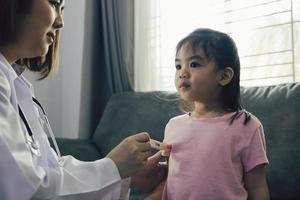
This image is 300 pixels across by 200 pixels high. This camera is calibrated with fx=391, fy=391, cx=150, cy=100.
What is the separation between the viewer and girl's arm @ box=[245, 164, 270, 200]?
1223 millimetres

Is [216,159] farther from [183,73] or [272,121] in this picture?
[272,121]

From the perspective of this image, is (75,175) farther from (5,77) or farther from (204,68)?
(204,68)

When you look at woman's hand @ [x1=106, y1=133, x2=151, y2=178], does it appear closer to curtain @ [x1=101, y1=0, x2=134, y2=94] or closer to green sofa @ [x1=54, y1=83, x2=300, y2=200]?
green sofa @ [x1=54, y1=83, x2=300, y2=200]

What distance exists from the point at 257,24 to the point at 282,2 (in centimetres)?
17

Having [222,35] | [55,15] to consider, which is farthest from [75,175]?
[222,35]

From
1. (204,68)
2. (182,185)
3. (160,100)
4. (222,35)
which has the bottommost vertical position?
(182,185)

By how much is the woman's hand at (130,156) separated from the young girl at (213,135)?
1.01ft

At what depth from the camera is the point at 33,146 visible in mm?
897

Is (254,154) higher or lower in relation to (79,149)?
higher

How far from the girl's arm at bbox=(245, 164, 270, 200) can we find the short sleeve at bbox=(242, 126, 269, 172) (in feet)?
0.06

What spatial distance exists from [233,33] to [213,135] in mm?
1090

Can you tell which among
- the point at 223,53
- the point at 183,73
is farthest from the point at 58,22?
the point at 223,53

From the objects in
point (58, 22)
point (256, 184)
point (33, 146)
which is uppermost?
point (58, 22)

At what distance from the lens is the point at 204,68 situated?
132cm
